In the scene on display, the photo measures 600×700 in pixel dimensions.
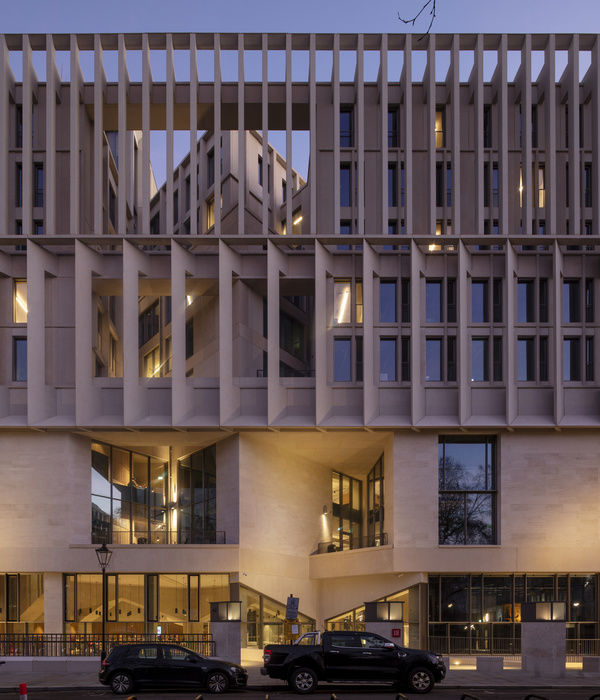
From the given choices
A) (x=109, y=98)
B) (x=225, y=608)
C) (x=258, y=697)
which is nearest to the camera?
(x=258, y=697)

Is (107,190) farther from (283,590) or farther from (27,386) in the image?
(283,590)

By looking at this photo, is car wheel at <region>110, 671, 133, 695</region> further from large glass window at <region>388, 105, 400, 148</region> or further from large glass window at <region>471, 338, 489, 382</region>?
large glass window at <region>388, 105, 400, 148</region>

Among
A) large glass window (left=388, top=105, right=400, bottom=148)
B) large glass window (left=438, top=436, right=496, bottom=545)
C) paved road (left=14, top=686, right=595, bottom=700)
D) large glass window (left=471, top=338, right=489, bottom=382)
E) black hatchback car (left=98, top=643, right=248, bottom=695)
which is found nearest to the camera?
paved road (left=14, top=686, right=595, bottom=700)

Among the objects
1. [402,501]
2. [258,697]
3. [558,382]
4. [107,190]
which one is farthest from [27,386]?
[558,382]

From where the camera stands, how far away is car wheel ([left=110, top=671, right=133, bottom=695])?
21.0 m

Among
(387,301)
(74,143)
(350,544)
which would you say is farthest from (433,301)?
(74,143)

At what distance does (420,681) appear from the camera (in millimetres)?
21391

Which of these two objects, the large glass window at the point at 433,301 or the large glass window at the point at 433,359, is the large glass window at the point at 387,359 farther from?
the large glass window at the point at 433,301

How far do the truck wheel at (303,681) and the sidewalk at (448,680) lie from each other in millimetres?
991

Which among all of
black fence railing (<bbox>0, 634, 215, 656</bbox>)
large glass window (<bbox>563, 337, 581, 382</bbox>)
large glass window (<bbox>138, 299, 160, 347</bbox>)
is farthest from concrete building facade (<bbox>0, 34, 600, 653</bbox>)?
large glass window (<bbox>138, 299, 160, 347</bbox>)

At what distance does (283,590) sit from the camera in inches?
1500

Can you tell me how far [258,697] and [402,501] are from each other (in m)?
17.3

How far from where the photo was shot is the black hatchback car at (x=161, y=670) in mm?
21141

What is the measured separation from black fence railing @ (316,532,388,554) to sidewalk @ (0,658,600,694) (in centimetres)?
1174
